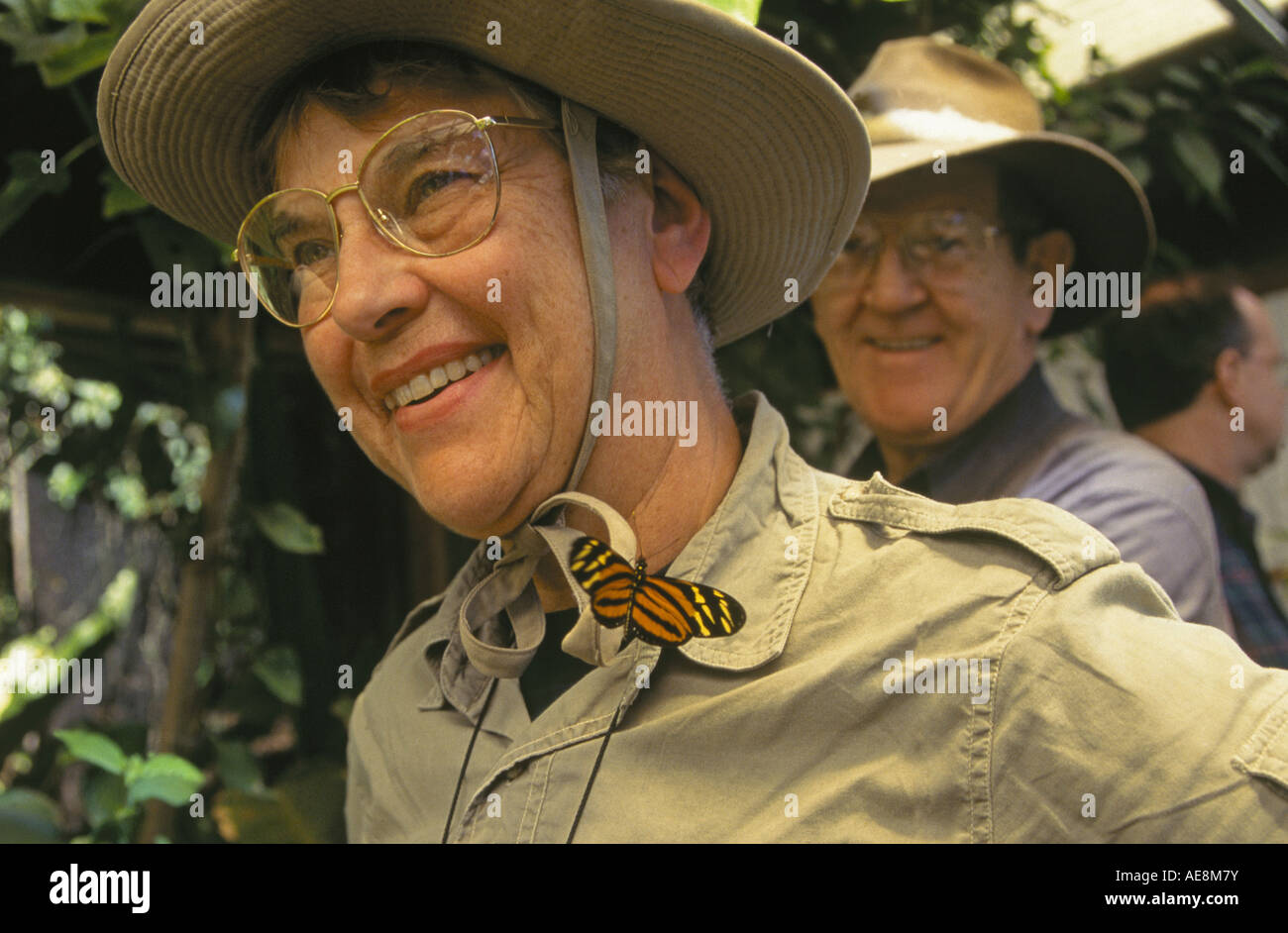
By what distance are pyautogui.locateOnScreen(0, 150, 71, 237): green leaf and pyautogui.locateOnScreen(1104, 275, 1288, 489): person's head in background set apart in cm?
163

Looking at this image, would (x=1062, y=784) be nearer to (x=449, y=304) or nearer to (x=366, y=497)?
(x=449, y=304)

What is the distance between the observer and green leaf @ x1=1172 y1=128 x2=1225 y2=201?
1813 millimetres

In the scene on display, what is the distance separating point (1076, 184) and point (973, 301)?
287 mm

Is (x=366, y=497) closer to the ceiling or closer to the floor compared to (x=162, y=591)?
closer to the ceiling

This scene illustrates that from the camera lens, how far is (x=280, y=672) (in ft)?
5.66

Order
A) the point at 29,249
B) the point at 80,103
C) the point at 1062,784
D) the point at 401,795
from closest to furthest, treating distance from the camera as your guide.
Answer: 1. the point at 1062,784
2. the point at 401,795
3. the point at 80,103
4. the point at 29,249

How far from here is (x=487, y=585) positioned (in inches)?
38.1

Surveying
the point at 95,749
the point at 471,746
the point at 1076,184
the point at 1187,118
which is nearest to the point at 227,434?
the point at 95,749

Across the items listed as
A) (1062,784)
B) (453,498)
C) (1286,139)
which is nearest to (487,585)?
(453,498)

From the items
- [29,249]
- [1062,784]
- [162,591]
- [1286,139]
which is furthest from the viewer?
[162,591]

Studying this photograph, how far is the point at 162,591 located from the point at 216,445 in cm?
81

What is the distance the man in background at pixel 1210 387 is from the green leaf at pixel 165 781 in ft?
4.70

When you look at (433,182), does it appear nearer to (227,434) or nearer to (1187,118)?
(227,434)

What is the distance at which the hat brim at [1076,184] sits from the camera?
135 cm
